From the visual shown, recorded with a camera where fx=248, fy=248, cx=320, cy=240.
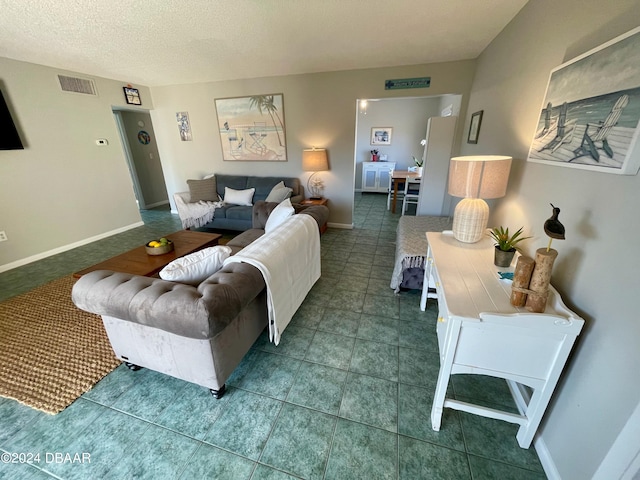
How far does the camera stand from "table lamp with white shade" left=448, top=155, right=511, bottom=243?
149cm

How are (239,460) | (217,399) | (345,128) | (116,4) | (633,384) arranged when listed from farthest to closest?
1. (345,128)
2. (116,4)
3. (217,399)
4. (239,460)
5. (633,384)

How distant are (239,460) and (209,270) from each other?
3.26 feet

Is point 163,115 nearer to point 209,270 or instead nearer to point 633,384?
point 209,270

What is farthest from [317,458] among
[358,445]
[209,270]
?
[209,270]

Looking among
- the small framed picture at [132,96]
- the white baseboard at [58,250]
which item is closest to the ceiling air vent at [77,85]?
the small framed picture at [132,96]

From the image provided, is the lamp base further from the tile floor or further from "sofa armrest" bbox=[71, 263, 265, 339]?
"sofa armrest" bbox=[71, 263, 265, 339]

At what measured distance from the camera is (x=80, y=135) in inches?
142

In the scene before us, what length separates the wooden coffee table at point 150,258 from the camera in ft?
7.11

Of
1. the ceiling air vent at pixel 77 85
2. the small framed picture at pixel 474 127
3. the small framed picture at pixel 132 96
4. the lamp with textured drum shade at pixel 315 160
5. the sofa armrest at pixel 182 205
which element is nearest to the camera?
the small framed picture at pixel 474 127

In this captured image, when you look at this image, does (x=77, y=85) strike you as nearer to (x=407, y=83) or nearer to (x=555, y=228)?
(x=407, y=83)

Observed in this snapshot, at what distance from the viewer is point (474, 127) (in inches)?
113

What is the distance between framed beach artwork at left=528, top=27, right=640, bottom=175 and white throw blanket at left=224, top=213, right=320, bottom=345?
1.58 metres

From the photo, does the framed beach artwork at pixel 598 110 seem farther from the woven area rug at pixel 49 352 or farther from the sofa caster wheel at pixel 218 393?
the woven area rug at pixel 49 352

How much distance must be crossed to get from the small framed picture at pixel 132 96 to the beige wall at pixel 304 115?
1.05 ft
